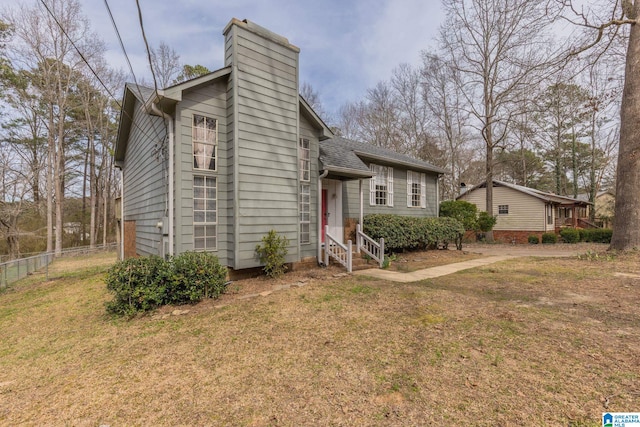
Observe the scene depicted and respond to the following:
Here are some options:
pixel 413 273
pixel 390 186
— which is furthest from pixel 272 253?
pixel 390 186

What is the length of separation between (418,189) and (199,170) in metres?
10.1

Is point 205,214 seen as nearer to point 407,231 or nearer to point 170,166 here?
point 170,166

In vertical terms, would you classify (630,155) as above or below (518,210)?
above

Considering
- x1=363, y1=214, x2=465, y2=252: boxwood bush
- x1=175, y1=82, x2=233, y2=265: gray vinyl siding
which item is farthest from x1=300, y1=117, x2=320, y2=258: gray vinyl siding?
x1=363, y1=214, x2=465, y2=252: boxwood bush

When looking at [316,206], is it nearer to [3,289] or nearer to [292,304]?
[292,304]

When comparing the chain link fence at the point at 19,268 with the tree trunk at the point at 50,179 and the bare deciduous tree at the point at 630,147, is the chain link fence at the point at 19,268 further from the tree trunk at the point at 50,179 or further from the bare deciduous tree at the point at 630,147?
the bare deciduous tree at the point at 630,147

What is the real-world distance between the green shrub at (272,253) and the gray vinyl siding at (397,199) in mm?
3672

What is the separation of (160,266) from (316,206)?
4330 millimetres

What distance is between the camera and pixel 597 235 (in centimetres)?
1909

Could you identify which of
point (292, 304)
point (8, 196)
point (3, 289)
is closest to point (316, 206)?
point (292, 304)

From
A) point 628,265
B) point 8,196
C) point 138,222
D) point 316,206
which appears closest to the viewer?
point 628,265

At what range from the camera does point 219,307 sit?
5.14m

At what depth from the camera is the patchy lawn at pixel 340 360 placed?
2363 mm

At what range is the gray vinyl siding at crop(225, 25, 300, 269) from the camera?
6512 millimetres
